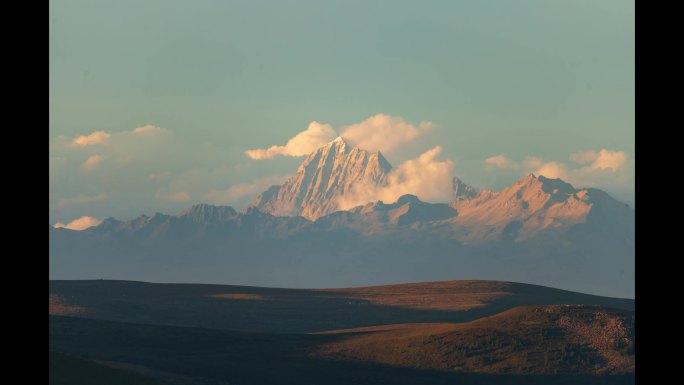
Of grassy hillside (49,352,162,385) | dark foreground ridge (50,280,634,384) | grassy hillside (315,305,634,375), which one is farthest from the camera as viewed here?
grassy hillside (315,305,634,375)

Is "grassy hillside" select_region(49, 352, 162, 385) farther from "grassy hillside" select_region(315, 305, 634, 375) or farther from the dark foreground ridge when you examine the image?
"grassy hillside" select_region(315, 305, 634, 375)

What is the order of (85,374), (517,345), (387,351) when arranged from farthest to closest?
(517,345) < (387,351) < (85,374)

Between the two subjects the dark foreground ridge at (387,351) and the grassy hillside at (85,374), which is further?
the dark foreground ridge at (387,351)

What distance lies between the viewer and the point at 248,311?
616 feet

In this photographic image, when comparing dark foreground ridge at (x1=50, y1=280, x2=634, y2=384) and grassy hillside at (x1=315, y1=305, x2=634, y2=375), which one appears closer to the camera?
dark foreground ridge at (x1=50, y1=280, x2=634, y2=384)

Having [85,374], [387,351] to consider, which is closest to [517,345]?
[387,351]

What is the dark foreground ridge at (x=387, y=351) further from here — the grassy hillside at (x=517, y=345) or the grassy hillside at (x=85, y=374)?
the grassy hillside at (x=85, y=374)

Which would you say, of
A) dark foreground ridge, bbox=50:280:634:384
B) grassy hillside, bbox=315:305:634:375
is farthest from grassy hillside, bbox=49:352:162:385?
grassy hillside, bbox=315:305:634:375

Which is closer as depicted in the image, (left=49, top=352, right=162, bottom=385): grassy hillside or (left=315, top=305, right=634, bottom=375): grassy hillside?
(left=49, top=352, right=162, bottom=385): grassy hillside

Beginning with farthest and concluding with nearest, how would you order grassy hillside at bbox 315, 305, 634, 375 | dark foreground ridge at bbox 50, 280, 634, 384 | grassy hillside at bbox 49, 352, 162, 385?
grassy hillside at bbox 315, 305, 634, 375
dark foreground ridge at bbox 50, 280, 634, 384
grassy hillside at bbox 49, 352, 162, 385

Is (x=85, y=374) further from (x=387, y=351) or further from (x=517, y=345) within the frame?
(x=517, y=345)

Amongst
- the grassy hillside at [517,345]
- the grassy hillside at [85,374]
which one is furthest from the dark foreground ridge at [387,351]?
the grassy hillside at [85,374]
